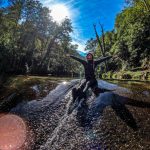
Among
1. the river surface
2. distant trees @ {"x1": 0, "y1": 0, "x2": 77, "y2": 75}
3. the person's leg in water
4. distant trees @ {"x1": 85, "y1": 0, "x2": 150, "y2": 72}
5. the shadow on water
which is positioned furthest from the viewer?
distant trees @ {"x1": 0, "y1": 0, "x2": 77, "y2": 75}

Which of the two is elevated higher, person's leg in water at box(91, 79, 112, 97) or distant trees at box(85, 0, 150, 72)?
distant trees at box(85, 0, 150, 72)

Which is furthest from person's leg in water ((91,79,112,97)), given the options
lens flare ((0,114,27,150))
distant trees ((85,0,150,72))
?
distant trees ((85,0,150,72))

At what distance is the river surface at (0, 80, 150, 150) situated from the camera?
6.63 meters

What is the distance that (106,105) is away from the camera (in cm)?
900

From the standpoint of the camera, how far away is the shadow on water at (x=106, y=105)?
25.4 feet

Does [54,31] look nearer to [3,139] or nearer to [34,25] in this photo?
[34,25]

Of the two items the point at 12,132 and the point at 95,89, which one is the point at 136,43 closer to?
the point at 95,89

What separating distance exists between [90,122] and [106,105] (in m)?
1.43

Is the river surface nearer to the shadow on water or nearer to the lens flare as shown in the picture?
the shadow on water

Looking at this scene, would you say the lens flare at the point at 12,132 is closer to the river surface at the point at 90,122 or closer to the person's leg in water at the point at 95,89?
the river surface at the point at 90,122

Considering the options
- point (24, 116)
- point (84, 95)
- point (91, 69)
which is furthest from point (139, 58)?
point (24, 116)

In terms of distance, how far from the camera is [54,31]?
149 ft

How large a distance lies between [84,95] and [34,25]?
3303cm

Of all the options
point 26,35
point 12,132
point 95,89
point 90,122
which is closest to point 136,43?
point 26,35
